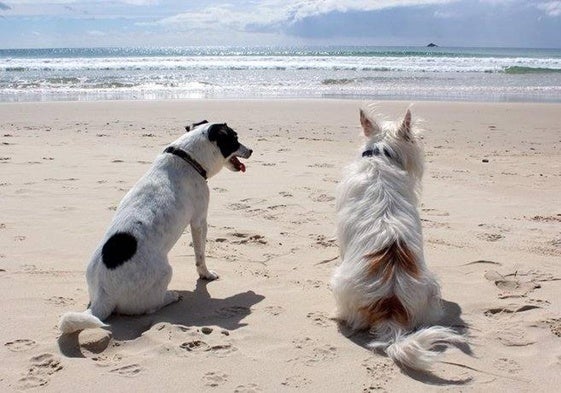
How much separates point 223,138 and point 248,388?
2.31 meters

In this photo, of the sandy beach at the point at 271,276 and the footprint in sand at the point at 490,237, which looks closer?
the sandy beach at the point at 271,276

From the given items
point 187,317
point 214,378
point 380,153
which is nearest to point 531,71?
point 380,153

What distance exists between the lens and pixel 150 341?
374cm

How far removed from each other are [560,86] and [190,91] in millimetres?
15042

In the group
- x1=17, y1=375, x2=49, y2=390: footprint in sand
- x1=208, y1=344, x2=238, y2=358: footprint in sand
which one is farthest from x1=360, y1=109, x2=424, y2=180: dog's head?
x1=17, y1=375, x2=49, y2=390: footprint in sand

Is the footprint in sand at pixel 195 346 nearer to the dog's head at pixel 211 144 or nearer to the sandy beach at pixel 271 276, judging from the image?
the sandy beach at pixel 271 276

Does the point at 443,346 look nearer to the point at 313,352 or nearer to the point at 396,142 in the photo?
the point at 313,352

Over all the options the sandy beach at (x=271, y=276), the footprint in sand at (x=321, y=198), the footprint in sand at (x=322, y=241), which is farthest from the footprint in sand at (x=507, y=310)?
the footprint in sand at (x=321, y=198)

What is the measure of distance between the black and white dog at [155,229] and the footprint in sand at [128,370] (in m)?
0.42

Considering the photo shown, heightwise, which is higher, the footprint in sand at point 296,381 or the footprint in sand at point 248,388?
the footprint in sand at point 296,381

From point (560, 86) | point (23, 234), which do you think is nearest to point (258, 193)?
point (23, 234)

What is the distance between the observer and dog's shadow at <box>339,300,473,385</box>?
330 cm

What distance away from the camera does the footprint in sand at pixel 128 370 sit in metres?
3.35

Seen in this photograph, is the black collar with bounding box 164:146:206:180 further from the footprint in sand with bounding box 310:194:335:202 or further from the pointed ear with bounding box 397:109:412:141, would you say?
the footprint in sand with bounding box 310:194:335:202
